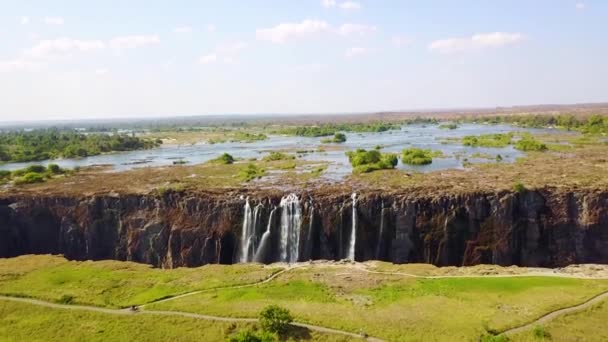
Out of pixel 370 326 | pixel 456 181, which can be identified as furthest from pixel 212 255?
pixel 456 181

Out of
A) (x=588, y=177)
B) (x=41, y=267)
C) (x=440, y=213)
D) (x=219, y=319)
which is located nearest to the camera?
(x=219, y=319)

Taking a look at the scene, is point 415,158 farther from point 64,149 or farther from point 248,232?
point 64,149

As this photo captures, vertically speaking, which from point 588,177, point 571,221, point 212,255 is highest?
point 588,177

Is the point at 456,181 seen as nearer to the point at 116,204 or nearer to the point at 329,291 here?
the point at 329,291

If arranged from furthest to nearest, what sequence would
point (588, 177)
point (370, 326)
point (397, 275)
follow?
1. point (588, 177)
2. point (397, 275)
3. point (370, 326)

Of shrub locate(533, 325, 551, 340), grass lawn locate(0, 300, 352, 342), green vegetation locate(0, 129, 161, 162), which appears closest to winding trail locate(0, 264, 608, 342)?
grass lawn locate(0, 300, 352, 342)

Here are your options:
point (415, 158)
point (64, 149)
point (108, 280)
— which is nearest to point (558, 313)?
point (108, 280)
